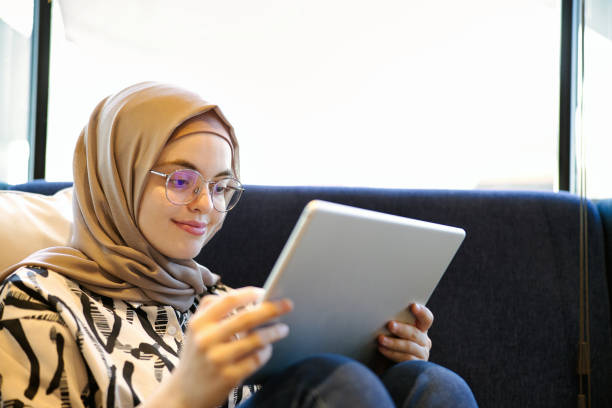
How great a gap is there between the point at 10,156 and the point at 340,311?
134 centimetres

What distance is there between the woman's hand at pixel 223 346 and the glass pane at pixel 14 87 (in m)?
1.20

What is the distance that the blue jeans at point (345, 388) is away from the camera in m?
0.70

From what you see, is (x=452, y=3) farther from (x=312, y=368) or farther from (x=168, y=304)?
(x=312, y=368)

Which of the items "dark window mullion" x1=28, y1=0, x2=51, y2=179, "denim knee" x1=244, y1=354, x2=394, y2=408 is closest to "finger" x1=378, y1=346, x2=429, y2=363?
"denim knee" x1=244, y1=354, x2=394, y2=408

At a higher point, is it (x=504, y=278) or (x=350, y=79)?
(x=350, y=79)

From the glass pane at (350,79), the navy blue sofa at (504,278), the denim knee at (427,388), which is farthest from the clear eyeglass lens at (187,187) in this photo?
the glass pane at (350,79)

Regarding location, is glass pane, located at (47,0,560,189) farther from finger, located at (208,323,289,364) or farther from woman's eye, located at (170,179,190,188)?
finger, located at (208,323,289,364)

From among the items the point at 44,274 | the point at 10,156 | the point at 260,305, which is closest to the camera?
the point at 260,305

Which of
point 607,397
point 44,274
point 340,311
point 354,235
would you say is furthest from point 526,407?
point 44,274

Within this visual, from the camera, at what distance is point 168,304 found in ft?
3.80

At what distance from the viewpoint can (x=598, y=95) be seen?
4.24ft

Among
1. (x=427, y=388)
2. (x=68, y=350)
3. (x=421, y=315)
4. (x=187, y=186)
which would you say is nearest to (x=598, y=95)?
(x=421, y=315)

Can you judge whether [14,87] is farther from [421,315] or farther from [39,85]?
[421,315]

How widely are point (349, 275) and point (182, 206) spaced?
0.44m
